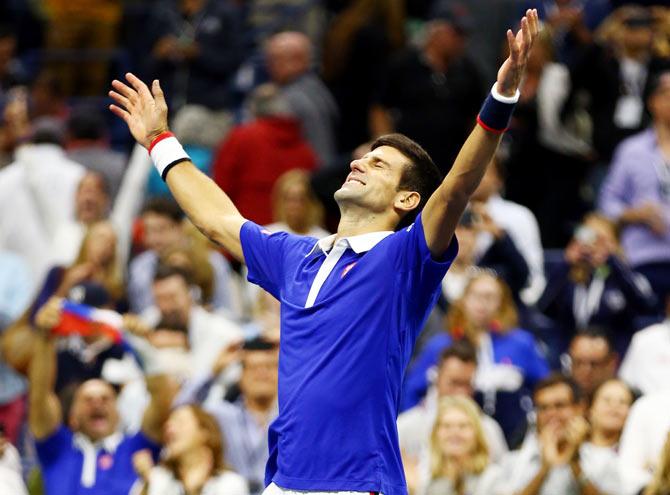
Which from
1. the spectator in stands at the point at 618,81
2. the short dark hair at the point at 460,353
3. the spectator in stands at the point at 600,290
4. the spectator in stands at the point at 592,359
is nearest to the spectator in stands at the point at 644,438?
the spectator in stands at the point at 592,359

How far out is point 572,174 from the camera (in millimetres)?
13406

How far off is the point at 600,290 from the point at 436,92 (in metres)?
3.02

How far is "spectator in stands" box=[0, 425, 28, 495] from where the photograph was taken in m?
8.65

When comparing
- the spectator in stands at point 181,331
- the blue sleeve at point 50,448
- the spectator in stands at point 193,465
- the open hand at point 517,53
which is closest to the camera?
the open hand at point 517,53

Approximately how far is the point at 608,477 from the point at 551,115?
519 cm

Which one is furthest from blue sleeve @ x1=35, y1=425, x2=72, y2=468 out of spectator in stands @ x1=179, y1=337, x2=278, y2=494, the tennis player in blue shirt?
the tennis player in blue shirt

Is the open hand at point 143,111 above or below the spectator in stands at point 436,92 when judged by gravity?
below

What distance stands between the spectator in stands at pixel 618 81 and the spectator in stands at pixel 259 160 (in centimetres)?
205

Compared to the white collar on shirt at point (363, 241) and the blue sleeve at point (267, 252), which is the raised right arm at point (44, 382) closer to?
the blue sleeve at point (267, 252)

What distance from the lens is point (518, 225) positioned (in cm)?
1155

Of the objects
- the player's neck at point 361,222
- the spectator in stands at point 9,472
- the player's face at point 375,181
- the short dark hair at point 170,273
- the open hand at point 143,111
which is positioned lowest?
the spectator in stands at point 9,472

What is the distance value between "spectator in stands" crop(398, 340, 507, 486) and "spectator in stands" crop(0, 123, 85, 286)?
3.65m

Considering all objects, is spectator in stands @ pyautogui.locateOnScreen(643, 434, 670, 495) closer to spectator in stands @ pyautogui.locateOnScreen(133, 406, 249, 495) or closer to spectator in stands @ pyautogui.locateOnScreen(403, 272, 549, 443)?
spectator in stands @ pyautogui.locateOnScreen(403, 272, 549, 443)

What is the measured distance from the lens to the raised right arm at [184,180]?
20.2 ft
